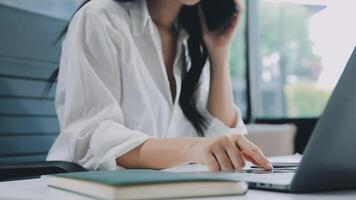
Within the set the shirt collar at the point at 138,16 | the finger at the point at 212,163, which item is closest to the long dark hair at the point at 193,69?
the shirt collar at the point at 138,16

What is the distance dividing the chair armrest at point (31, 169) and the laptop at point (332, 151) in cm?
55

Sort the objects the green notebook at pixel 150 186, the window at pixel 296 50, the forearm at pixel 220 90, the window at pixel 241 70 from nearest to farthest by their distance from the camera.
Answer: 1. the green notebook at pixel 150 186
2. the forearm at pixel 220 90
3. the window at pixel 296 50
4. the window at pixel 241 70

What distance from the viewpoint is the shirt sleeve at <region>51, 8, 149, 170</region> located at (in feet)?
3.64

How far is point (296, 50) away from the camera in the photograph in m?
2.90

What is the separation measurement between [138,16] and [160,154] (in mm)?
538

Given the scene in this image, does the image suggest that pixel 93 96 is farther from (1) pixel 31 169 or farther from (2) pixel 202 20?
(2) pixel 202 20

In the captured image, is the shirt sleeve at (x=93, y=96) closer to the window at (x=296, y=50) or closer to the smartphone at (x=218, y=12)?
the smartphone at (x=218, y=12)

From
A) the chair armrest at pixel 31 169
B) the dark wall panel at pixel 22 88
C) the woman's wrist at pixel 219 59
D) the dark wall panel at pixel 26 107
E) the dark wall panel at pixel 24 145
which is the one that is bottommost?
the dark wall panel at pixel 24 145

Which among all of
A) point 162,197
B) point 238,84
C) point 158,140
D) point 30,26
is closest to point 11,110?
A: point 30,26

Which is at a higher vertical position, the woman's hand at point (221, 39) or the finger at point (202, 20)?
the finger at point (202, 20)

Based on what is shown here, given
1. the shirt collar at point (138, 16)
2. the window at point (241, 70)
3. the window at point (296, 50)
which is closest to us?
the shirt collar at point (138, 16)

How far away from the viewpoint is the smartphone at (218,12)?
1.68 meters

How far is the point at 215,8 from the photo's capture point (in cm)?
172

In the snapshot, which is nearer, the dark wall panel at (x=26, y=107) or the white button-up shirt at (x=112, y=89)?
the white button-up shirt at (x=112, y=89)
